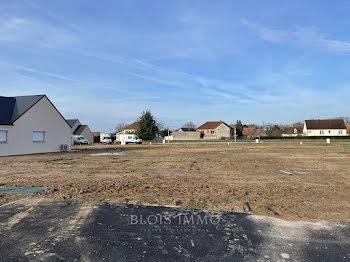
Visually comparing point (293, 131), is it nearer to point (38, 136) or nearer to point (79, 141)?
point (79, 141)

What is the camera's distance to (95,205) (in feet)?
19.0

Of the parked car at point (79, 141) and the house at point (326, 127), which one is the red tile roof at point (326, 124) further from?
the parked car at point (79, 141)

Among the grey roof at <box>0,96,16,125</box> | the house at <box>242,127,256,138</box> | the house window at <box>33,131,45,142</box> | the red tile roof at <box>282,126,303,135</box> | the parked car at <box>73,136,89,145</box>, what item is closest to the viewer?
the grey roof at <box>0,96,16,125</box>

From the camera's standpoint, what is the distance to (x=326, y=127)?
77125mm

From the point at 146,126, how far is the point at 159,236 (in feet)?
188

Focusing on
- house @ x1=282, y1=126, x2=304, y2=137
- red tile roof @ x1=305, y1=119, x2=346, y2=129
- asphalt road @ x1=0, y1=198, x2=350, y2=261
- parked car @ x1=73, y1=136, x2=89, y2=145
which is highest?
red tile roof @ x1=305, y1=119, x2=346, y2=129

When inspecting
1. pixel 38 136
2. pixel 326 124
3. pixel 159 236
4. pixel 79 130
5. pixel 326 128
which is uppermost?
pixel 326 124

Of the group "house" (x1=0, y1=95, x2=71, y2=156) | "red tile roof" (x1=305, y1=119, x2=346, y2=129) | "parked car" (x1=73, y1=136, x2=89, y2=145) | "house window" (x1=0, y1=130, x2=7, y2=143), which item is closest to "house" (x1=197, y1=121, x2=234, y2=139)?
"red tile roof" (x1=305, y1=119, x2=346, y2=129)

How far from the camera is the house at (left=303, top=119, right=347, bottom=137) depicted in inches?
2990

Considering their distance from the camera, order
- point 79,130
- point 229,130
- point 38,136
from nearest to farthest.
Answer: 1. point 38,136
2. point 79,130
3. point 229,130

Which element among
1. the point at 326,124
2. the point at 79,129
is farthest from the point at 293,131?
the point at 79,129

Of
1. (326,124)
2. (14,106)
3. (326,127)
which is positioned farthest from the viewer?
(326,124)

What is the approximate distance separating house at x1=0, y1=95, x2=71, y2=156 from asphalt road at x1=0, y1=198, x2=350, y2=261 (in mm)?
18359

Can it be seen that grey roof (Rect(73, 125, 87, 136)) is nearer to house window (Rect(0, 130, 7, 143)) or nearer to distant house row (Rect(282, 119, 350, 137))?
house window (Rect(0, 130, 7, 143))
